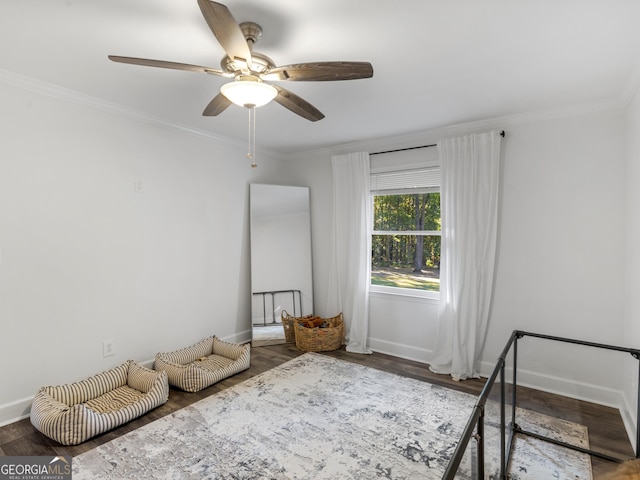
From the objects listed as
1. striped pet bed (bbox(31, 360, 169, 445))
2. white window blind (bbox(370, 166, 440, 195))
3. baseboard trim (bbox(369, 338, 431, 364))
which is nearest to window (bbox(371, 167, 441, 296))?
white window blind (bbox(370, 166, 440, 195))

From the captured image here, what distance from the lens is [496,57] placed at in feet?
6.75

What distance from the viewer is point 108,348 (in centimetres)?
297

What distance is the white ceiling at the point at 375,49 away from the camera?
1628 millimetres

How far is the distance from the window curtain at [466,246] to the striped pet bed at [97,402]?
2571 mm

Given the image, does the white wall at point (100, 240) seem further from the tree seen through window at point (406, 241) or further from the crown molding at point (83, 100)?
the tree seen through window at point (406, 241)

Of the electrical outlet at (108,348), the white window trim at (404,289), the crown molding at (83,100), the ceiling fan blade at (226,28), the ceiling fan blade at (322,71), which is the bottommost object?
the electrical outlet at (108,348)

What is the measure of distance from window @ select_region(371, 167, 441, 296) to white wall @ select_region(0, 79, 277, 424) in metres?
1.73

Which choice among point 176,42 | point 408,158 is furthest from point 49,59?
point 408,158

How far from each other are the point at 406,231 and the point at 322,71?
2.48 m

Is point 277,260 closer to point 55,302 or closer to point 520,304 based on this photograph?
point 55,302

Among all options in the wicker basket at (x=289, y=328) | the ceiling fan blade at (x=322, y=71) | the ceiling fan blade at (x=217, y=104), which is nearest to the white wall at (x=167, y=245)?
A: the wicker basket at (x=289, y=328)

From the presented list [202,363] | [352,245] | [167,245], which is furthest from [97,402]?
[352,245]

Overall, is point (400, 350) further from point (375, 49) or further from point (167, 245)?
point (375, 49)

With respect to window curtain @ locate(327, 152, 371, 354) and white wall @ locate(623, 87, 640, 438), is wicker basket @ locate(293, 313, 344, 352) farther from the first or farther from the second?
white wall @ locate(623, 87, 640, 438)
